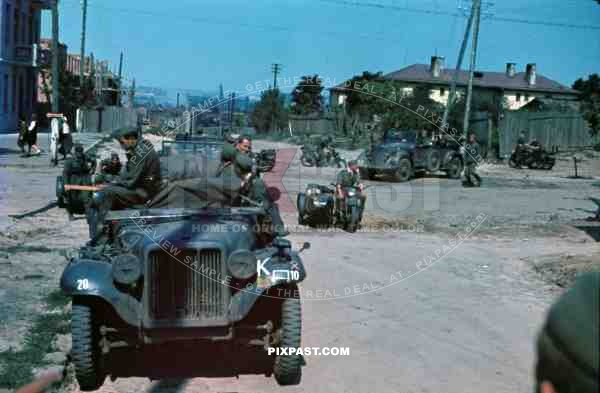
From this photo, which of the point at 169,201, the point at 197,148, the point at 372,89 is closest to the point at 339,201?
the point at 197,148

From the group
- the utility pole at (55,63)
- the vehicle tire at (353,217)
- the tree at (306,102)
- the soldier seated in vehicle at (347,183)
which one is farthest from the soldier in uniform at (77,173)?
the tree at (306,102)

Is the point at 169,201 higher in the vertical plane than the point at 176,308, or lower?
higher

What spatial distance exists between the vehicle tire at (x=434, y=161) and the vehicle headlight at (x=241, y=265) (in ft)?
67.2

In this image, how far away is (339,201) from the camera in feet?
45.6

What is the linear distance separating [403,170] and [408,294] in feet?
51.9

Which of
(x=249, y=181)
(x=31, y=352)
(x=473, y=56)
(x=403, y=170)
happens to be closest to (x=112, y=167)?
(x=249, y=181)

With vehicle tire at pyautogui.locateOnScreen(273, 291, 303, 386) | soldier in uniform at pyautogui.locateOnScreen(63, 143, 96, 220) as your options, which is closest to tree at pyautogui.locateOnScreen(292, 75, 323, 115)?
soldier in uniform at pyautogui.locateOnScreen(63, 143, 96, 220)

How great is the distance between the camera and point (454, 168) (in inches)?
→ 1051

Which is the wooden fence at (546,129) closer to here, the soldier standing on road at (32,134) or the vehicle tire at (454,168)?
the vehicle tire at (454,168)

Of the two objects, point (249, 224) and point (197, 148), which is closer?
point (249, 224)

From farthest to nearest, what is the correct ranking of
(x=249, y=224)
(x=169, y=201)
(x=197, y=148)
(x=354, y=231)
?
(x=354, y=231) → (x=197, y=148) → (x=169, y=201) → (x=249, y=224)

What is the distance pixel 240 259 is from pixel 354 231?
26.9ft

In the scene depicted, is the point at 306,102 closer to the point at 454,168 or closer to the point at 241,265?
the point at 454,168

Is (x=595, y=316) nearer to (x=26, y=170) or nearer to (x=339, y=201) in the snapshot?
(x=339, y=201)
